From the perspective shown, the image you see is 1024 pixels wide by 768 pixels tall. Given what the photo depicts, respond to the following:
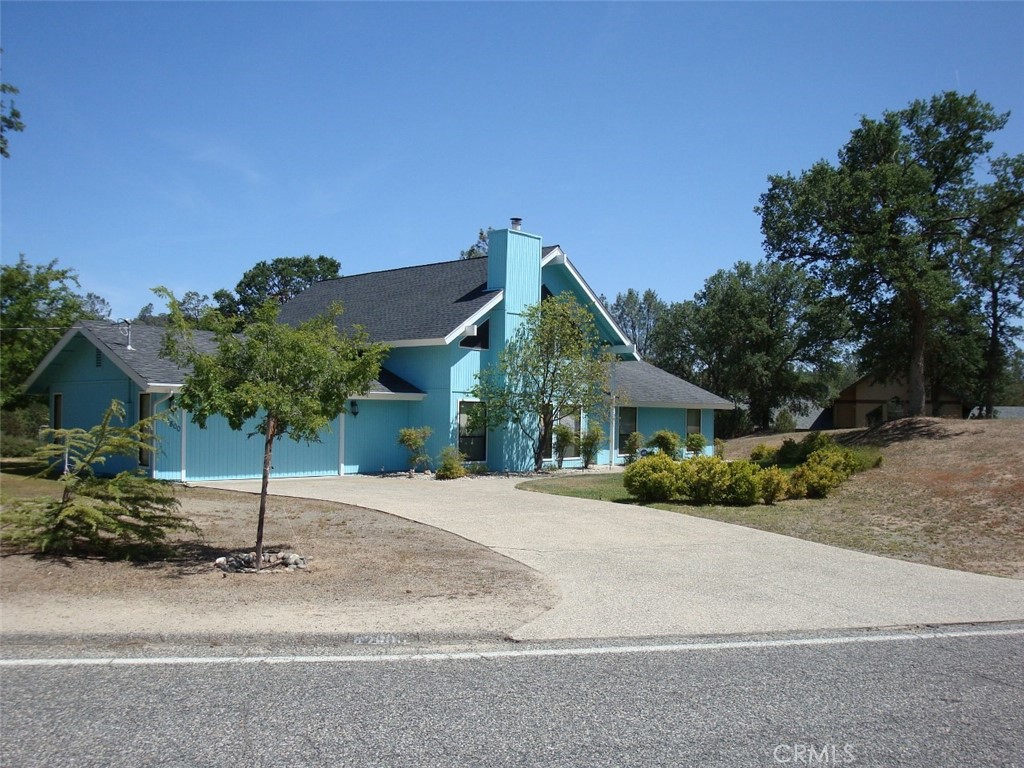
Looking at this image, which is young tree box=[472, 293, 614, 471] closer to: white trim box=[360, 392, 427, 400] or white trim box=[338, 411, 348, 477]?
white trim box=[360, 392, 427, 400]

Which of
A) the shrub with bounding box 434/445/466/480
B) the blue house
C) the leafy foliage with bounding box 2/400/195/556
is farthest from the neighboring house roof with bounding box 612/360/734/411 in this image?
the leafy foliage with bounding box 2/400/195/556

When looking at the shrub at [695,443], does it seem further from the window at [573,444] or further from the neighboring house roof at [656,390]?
the window at [573,444]

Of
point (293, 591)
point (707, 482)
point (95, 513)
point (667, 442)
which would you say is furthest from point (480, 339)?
point (293, 591)

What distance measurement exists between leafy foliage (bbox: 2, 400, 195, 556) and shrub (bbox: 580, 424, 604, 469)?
18.1m

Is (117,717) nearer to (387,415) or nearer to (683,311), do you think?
(387,415)

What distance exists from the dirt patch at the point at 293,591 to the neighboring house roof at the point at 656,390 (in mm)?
19708

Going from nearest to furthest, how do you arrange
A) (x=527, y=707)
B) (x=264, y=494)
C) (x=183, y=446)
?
(x=527, y=707) < (x=264, y=494) < (x=183, y=446)

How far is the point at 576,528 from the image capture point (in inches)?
548

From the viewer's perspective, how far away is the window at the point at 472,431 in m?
24.8

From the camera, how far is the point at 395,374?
25.9 metres

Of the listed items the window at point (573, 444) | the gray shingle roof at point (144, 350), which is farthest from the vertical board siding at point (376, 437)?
the window at point (573, 444)

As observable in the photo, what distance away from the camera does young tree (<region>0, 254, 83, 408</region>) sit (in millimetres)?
29781

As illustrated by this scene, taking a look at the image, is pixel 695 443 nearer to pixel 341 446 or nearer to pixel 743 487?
pixel 341 446

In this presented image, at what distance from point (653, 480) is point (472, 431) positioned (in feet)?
28.3
